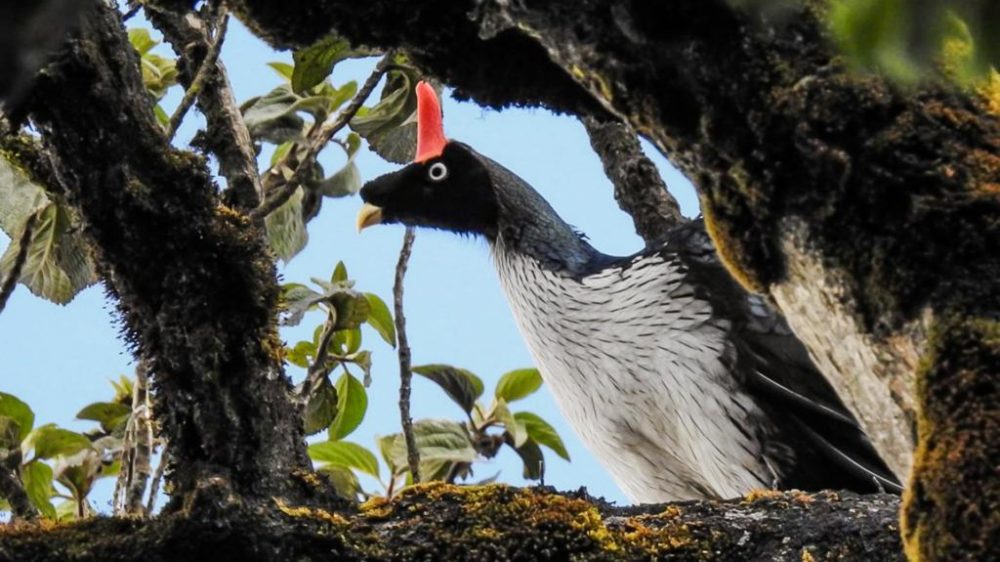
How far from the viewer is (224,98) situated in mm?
4859

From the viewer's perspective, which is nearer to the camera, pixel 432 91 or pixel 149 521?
pixel 149 521

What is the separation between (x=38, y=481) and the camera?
16.9 ft

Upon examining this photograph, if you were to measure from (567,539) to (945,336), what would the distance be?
1405mm

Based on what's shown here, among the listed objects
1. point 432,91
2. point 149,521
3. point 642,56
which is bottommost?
point 149,521

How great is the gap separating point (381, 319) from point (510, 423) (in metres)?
0.61

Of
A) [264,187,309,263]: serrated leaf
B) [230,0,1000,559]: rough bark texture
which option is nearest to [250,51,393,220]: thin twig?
[264,187,309,263]: serrated leaf

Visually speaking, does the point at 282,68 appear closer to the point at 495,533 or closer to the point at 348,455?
the point at 348,455

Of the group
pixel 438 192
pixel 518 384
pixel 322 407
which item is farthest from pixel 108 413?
pixel 438 192

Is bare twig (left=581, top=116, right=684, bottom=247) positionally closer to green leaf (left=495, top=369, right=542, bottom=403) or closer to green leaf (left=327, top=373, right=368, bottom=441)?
green leaf (left=495, top=369, right=542, bottom=403)

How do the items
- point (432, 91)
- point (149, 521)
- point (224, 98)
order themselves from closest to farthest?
point (149, 521), point (224, 98), point (432, 91)

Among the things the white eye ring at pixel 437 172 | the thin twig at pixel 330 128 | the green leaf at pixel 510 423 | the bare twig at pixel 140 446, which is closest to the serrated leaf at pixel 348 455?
the green leaf at pixel 510 423

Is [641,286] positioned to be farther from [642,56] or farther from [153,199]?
[642,56]

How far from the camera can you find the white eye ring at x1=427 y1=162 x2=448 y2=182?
712 cm

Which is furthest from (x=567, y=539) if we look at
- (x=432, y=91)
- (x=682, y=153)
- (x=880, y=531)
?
(x=432, y=91)
